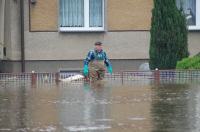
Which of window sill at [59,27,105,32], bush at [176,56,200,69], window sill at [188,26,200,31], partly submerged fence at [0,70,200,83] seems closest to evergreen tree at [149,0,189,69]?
bush at [176,56,200,69]

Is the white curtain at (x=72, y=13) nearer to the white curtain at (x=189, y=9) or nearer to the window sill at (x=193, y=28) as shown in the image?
the white curtain at (x=189, y=9)

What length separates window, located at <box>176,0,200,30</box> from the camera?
27.3 m

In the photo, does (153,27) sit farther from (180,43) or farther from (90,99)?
(90,99)

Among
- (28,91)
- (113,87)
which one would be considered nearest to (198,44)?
(113,87)

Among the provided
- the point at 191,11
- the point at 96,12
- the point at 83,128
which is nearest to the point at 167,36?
the point at 191,11

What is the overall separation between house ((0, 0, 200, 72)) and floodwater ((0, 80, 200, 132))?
6.12 meters

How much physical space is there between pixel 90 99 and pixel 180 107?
2793 millimetres

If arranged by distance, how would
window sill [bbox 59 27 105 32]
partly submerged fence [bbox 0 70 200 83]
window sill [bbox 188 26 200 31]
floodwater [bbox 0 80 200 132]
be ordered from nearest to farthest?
floodwater [bbox 0 80 200 132] < partly submerged fence [bbox 0 70 200 83] < window sill [bbox 59 27 105 32] < window sill [bbox 188 26 200 31]

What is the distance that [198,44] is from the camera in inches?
1069

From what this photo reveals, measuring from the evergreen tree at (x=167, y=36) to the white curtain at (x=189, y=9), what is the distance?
3.00 meters

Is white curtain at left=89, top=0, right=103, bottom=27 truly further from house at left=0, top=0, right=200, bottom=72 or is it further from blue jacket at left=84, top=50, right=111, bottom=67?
blue jacket at left=84, top=50, right=111, bottom=67

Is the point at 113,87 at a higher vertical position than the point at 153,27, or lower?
lower

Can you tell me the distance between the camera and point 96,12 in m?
27.4

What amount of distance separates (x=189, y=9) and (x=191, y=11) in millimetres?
113
